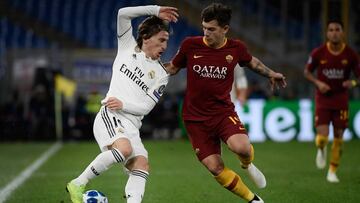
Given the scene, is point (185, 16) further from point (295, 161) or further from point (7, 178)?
point (7, 178)

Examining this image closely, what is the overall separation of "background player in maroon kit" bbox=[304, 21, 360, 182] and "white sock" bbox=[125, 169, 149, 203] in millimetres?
4872

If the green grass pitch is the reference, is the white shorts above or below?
above

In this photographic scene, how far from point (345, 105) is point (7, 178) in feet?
16.9

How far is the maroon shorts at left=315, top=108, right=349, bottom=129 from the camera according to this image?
1193cm

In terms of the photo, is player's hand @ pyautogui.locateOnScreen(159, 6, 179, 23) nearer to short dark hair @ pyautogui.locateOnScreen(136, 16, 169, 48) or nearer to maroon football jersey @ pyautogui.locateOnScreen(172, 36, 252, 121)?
short dark hair @ pyautogui.locateOnScreen(136, 16, 169, 48)

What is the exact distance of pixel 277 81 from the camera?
8344mm

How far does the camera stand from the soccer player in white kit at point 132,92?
7516 millimetres

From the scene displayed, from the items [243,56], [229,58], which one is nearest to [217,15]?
[229,58]

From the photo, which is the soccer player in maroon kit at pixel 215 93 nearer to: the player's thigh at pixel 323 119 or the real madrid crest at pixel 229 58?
the real madrid crest at pixel 229 58

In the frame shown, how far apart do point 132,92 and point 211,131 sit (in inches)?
40.6

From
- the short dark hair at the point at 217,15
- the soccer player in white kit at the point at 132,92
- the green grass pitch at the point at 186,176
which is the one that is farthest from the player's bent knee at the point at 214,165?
the short dark hair at the point at 217,15

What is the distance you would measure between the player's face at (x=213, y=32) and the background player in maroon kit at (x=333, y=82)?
3.97 meters

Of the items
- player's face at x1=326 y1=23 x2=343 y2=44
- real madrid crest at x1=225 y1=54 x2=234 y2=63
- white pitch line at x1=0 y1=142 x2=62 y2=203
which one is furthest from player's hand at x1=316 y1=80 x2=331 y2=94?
white pitch line at x1=0 y1=142 x2=62 y2=203

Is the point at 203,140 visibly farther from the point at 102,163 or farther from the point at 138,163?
the point at 102,163
